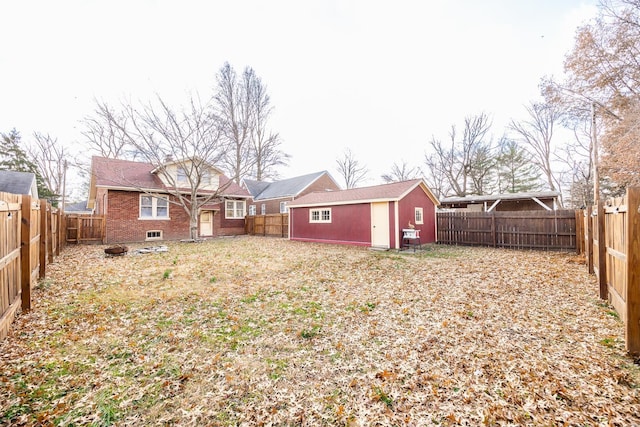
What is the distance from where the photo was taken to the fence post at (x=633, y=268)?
2.81 meters

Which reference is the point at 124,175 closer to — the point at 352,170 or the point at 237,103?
the point at 237,103

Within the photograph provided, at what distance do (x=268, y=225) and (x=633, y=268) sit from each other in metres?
18.5

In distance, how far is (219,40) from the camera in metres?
12.5

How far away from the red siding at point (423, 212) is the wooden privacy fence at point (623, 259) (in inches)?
296

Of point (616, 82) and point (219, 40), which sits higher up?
point (219, 40)

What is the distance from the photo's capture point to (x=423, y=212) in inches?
540

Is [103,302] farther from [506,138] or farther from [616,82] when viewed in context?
[506,138]

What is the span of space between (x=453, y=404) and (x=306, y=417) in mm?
1359

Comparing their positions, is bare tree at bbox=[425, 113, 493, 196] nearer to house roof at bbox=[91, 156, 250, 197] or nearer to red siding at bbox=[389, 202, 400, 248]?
red siding at bbox=[389, 202, 400, 248]

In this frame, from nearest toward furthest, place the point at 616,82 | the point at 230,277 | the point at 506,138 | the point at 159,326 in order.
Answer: the point at 159,326 < the point at 230,277 < the point at 616,82 < the point at 506,138

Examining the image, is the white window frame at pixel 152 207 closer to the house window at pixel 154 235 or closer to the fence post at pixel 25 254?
the house window at pixel 154 235

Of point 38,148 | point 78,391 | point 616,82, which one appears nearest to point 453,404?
point 78,391

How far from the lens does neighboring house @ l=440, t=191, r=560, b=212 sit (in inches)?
637

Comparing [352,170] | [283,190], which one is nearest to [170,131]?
[283,190]
